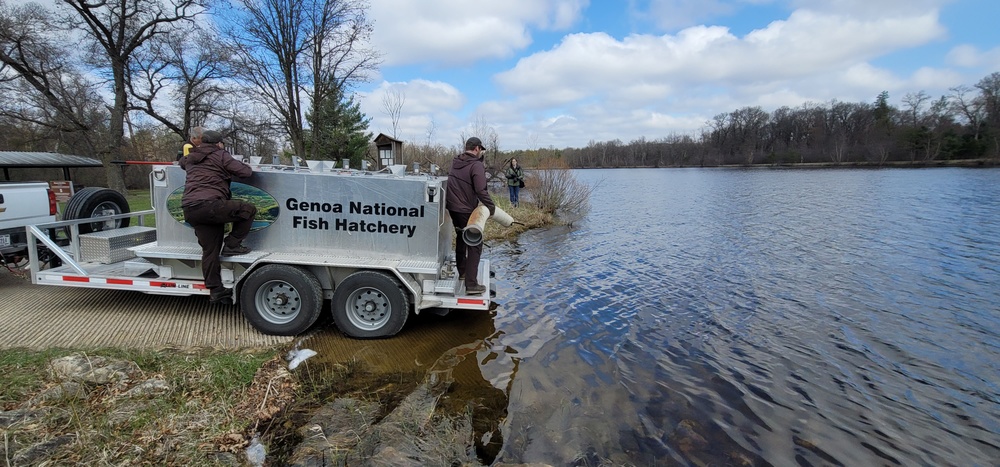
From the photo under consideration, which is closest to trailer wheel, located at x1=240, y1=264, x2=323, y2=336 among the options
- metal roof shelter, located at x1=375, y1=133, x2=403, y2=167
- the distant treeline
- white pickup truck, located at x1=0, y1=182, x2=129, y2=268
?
white pickup truck, located at x1=0, y1=182, x2=129, y2=268

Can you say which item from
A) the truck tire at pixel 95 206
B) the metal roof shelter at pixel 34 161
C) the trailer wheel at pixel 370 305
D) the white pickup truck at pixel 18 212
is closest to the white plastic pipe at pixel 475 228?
the trailer wheel at pixel 370 305

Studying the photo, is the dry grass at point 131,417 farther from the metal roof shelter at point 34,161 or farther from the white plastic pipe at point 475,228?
the metal roof shelter at point 34,161

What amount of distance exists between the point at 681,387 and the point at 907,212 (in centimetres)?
1993

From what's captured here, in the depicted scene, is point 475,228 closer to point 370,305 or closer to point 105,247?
point 370,305

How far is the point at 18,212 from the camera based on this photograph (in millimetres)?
6656

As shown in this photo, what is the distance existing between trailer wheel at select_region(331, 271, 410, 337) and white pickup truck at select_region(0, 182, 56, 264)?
5.25 meters

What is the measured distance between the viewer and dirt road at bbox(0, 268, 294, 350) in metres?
4.80

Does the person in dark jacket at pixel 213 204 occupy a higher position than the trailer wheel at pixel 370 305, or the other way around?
the person in dark jacket at pixel 213 204

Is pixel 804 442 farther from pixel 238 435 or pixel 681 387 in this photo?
pixel 238 435

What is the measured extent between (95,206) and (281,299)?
409cm

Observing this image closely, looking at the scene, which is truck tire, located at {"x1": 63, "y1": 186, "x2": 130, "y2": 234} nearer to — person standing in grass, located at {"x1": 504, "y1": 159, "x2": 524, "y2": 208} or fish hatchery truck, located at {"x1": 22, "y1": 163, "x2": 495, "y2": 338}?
fish hatchery truck, located at {"x1": 22, "y1": 163, "x2": 495, "y2": 338}

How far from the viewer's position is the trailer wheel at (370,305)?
17.0 ft

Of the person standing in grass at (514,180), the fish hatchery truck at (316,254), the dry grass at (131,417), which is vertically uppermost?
the person standing in grass at (514,180)

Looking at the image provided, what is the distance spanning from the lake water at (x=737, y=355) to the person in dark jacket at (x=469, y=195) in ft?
2.83
